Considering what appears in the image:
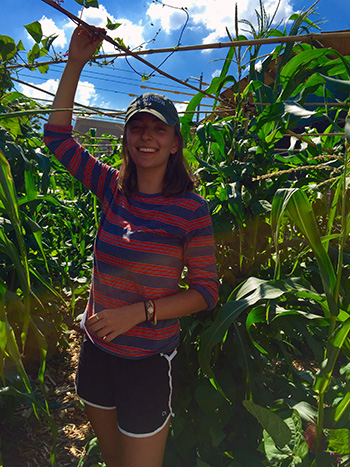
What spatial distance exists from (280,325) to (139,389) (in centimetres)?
47

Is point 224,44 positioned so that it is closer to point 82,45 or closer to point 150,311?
point 82,45

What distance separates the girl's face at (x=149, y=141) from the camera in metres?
1.13

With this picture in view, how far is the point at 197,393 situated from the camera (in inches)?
47.3

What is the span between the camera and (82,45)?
1203 mm

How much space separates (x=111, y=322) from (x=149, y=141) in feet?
1.78

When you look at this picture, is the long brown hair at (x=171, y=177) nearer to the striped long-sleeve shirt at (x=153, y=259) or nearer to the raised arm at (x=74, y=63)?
the striped long-sleeve shirt at (x=153, y=259)


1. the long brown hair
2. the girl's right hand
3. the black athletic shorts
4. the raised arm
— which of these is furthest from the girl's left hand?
the girl's right hand

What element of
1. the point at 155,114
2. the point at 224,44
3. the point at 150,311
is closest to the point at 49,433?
the point at 150,311

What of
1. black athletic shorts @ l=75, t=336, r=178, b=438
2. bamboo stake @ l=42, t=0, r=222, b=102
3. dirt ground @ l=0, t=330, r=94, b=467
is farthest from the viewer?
dirt ground @ l=0, t=330, r=94, b=467

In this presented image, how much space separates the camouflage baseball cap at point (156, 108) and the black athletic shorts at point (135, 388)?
0.72 m

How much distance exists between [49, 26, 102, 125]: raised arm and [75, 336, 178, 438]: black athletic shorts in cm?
82

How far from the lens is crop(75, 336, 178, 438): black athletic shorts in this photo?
1.08m

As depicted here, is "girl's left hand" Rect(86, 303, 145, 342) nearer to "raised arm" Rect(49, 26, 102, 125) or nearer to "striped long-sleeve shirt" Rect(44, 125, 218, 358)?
"striped long-sleeve shirt" Rect(44, 125, 218, 358)

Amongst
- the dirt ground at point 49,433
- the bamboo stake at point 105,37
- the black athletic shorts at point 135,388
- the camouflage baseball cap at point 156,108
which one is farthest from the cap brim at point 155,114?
the dirt ground at point 49,433
